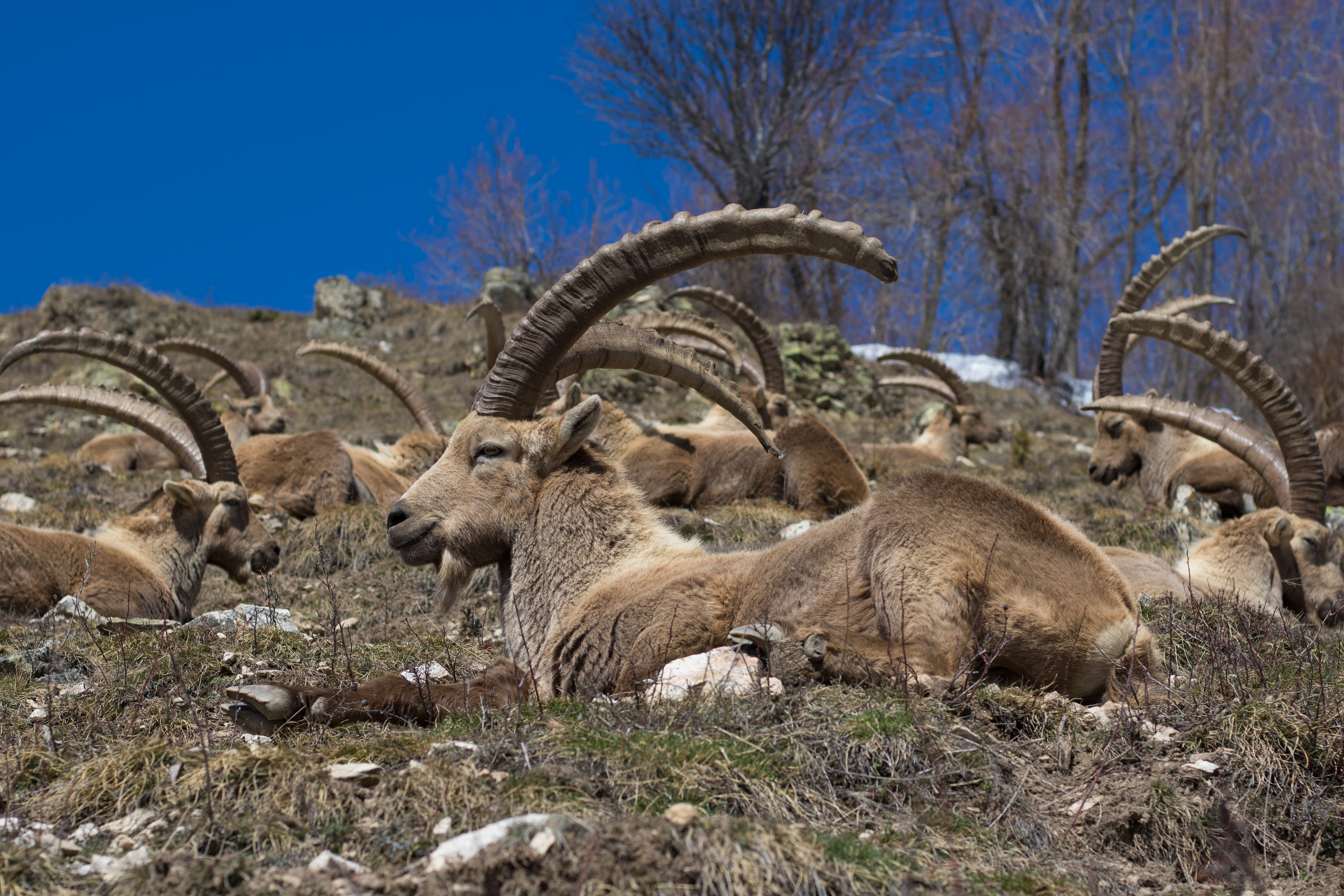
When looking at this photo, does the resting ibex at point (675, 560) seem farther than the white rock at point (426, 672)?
No

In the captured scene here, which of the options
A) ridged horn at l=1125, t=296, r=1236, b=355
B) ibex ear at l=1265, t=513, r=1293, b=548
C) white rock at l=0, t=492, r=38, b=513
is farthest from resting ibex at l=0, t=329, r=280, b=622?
ridged horn at l=1125, t=296, r=1236, b=355

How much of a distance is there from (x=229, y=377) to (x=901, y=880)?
837 inches

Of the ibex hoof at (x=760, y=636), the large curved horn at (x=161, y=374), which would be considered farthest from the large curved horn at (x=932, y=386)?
the ibex hoof at (x=760, y=636)

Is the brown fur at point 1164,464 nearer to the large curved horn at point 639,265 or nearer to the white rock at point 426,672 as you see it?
the large curved horn at point 639,265

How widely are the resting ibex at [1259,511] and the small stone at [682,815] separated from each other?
17.0 feet

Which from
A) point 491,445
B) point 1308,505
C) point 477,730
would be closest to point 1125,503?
point 1308,505

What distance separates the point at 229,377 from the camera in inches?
846

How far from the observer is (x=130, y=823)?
3.21 meters

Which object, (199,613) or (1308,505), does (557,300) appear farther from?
(1308,505)

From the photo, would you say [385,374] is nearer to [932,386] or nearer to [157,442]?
[157,442]

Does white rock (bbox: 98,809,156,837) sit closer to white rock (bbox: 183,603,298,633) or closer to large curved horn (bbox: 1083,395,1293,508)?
white rock (bbox: 183,603,298,633)

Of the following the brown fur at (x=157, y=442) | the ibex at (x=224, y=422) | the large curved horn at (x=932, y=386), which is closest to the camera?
the ibex at (x=224, y=422)

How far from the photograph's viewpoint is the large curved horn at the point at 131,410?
8.11 metres

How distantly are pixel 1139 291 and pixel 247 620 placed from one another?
34.8 ft
